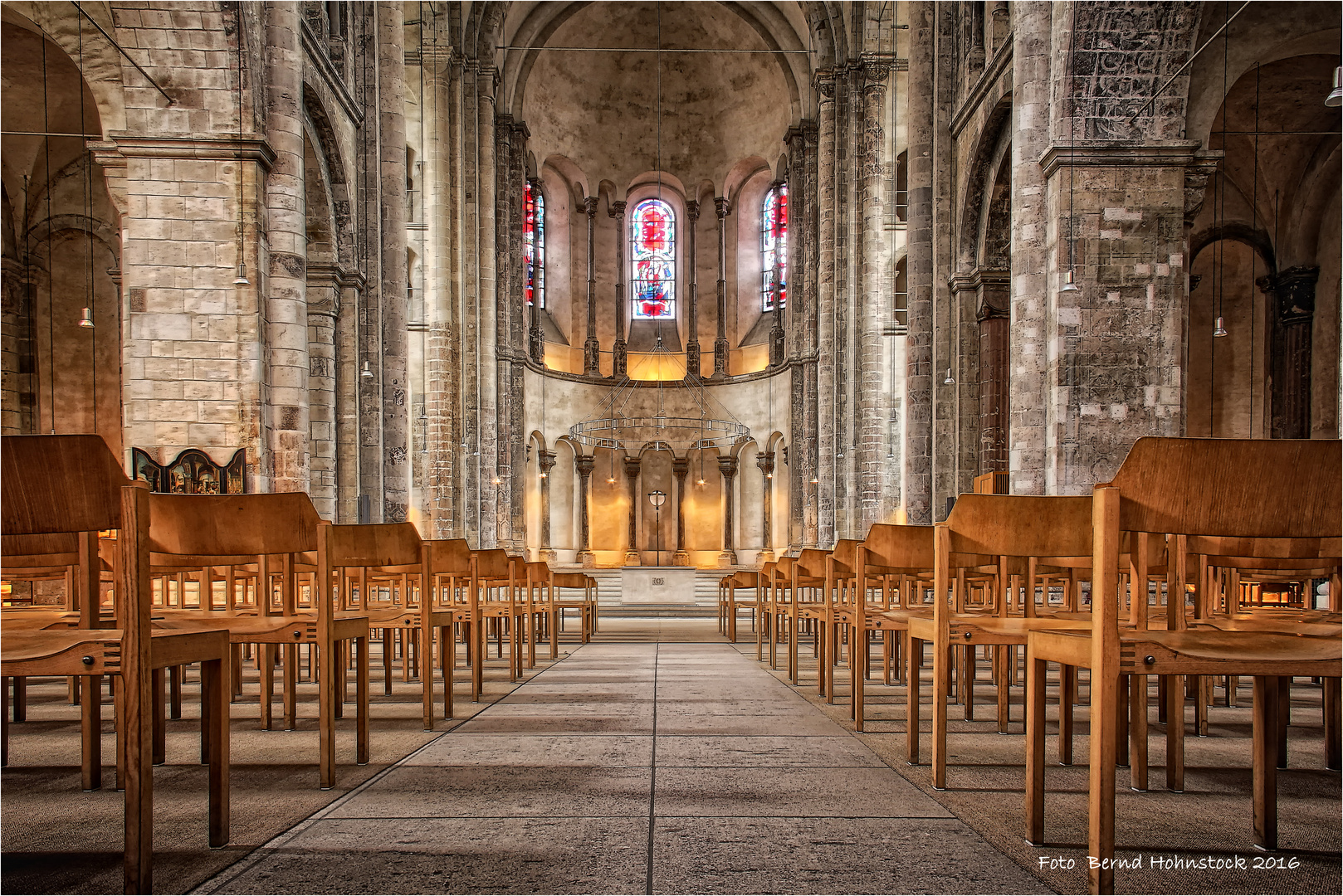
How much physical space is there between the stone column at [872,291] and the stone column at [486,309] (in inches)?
302

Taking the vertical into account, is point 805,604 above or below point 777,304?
below

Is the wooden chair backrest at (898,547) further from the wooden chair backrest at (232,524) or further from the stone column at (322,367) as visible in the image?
the stone column at (322,367)

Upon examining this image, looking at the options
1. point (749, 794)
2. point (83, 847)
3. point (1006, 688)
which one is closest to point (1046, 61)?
point (1006, 688)

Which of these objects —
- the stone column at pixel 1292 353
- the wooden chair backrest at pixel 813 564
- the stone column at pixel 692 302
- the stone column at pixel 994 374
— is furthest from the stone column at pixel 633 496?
A: the wooden chair backrest at pixel 813 564

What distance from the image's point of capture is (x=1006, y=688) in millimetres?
4055

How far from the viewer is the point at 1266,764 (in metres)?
2.39

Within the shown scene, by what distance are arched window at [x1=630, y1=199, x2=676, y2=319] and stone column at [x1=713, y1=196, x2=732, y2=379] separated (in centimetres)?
152

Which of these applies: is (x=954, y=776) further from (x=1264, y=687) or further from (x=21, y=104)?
(x=21, y=104)

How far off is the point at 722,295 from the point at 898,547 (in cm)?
2496

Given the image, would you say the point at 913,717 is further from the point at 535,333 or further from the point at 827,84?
the point at 535,333

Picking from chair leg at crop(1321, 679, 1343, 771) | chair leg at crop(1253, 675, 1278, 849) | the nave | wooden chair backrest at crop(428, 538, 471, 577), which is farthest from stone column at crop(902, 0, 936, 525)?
chair leg at crop(1253, 675, 1278, 849)

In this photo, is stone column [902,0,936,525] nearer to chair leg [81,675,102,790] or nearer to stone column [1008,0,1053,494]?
stone column [1008,0,1053,494]

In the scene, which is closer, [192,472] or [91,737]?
[91,737]

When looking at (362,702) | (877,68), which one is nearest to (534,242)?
(877,68)
